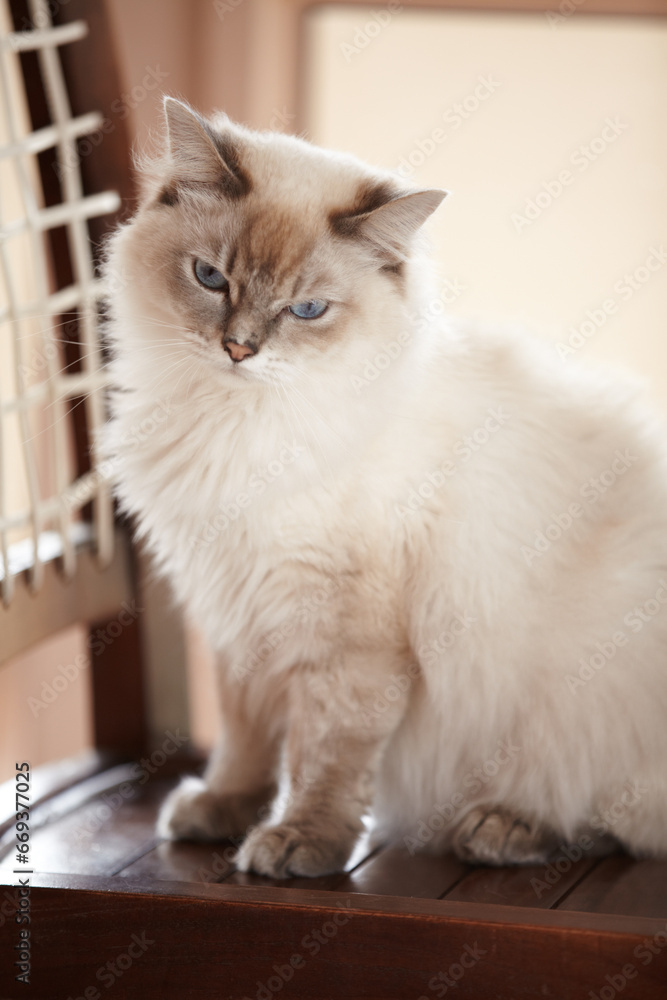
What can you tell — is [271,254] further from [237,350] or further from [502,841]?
[502,841]

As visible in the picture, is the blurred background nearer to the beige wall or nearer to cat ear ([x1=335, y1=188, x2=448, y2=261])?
the beige wall

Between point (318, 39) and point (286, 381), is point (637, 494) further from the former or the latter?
point (318, 39)

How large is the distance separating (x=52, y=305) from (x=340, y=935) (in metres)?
0.98

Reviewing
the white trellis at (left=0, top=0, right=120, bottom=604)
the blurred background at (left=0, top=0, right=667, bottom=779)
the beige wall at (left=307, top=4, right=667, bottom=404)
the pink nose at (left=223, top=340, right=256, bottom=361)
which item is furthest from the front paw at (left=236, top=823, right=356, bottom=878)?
the beige wall at (left=307, top=4, right=667, bottom=404)

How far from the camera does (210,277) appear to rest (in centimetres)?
126

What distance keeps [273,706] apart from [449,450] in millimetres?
473

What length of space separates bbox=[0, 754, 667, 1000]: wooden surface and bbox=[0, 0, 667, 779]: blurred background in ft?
3.74

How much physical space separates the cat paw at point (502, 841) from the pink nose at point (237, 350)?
2.35 feet

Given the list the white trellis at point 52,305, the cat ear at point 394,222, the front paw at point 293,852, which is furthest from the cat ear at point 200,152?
the front paw at point 293,852

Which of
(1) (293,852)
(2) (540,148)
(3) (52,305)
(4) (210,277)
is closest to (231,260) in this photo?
(4) (210,277)

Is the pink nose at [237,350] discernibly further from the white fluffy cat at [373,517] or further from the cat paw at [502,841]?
the cat paw at [502,841]

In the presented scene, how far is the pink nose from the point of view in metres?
1.19

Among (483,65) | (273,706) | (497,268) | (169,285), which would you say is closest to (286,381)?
(169,285)

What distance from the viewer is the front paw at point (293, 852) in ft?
4.11
